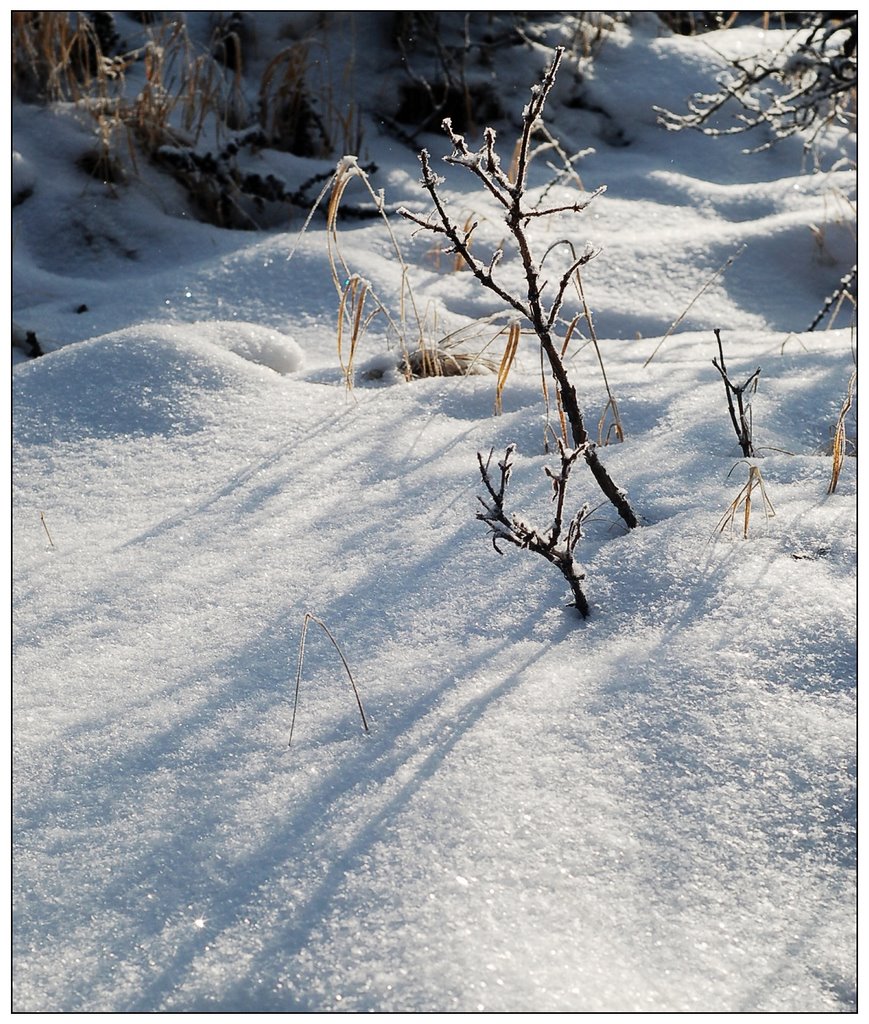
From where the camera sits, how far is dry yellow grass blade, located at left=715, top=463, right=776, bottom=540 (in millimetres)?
1322

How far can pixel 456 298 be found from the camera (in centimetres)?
271

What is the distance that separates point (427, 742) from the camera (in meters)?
1.07

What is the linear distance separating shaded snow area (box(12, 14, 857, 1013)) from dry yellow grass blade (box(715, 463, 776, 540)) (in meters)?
0.01

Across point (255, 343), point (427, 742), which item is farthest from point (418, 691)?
point (255, 343)

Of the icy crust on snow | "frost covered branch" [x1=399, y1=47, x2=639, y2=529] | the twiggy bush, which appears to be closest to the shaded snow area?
the icy crust on snow

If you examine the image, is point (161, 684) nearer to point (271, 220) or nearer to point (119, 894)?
point (119, 894)

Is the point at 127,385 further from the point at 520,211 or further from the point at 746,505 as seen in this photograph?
the point at 746,505

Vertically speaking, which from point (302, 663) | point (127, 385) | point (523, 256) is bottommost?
point (302, 663)

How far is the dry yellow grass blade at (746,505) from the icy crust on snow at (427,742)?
1.0 inches

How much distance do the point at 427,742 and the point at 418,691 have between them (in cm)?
9

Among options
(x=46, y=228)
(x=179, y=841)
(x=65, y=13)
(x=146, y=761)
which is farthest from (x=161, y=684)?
(x=65, y=13)

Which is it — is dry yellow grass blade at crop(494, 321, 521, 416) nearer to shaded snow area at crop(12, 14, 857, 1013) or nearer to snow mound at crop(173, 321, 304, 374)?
shaded snow area at crop(12, 14, 857, 1013)

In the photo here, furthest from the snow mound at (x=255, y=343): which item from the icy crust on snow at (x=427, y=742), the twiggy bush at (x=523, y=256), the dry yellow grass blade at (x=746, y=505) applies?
the dry yellow grass blade at (x=746, y=505)

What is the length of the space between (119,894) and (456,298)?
2096mm
